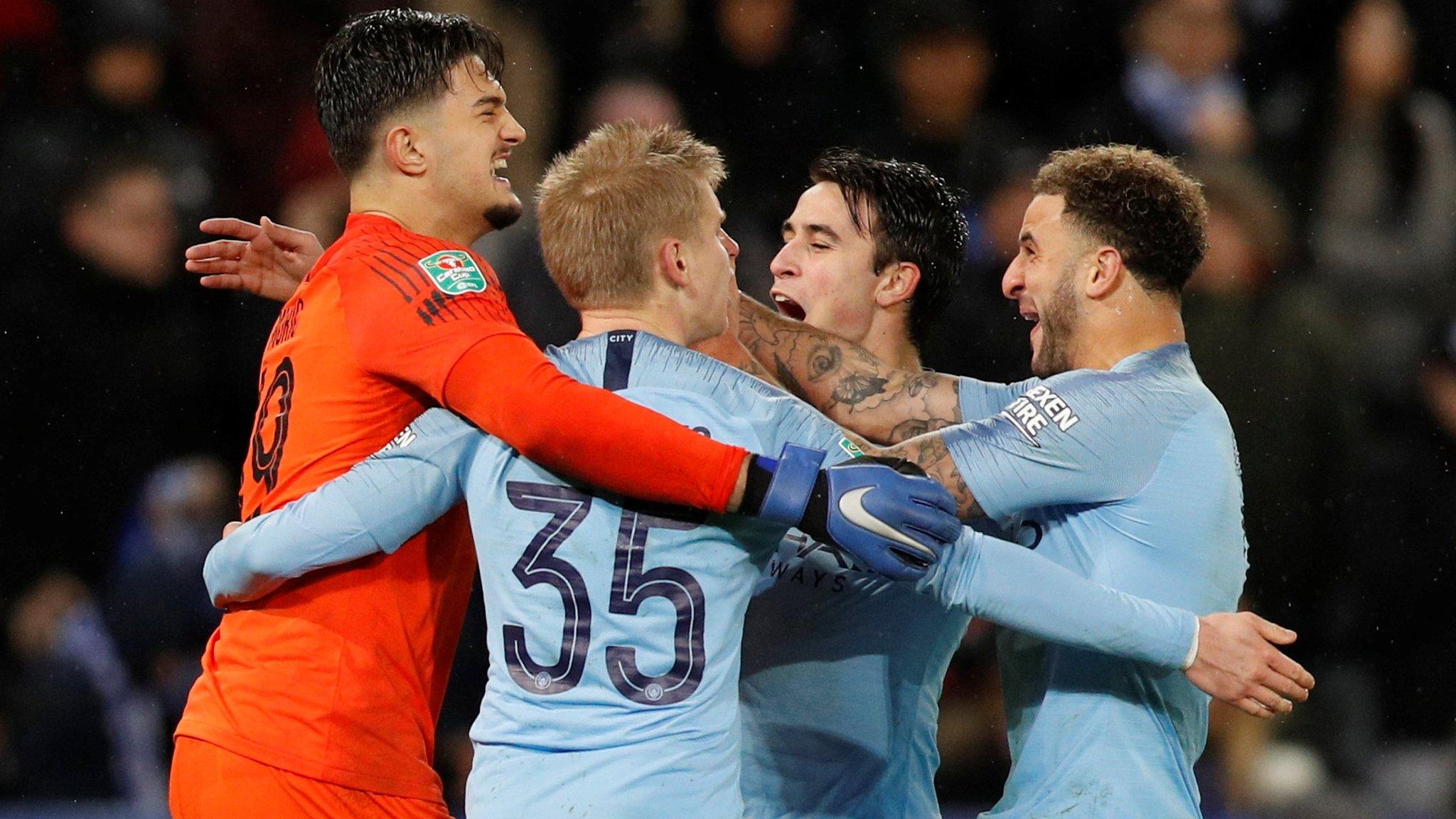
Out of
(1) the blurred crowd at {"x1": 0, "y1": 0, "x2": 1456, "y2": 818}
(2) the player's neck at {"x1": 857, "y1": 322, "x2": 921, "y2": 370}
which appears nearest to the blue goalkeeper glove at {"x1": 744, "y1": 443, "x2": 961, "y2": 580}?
(2) the player's neck at {"x1": 857, "y1": 322, "x2": 921, "y2": 370}

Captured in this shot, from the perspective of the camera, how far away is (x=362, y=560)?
9.22 feet

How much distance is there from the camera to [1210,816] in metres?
5.80

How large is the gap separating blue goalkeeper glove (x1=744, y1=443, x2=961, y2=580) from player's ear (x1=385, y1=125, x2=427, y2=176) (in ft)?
3.71

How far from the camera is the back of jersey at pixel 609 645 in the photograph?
2.41 metres

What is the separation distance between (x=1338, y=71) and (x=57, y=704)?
6.14 meters

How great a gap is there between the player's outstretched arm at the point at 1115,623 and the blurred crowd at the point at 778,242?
3478 millimetres

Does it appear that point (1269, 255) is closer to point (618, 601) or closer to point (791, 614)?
point (791, 614)

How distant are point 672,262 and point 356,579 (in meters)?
0.83

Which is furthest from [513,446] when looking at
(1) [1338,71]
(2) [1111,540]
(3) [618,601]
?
(1) [1338,71]

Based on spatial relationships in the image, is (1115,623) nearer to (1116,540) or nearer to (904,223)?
(1116,540)

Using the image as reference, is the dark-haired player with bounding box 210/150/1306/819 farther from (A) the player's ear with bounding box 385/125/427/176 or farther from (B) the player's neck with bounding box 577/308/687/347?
(A) the player's ear with bounding box 385/125/427/176

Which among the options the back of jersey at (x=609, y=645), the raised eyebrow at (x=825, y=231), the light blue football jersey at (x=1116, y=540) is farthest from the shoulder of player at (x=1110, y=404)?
the raised eyebrow at (x=825, y=231)

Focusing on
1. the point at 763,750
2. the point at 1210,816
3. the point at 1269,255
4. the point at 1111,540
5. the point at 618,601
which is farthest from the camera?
the point at 1269,255

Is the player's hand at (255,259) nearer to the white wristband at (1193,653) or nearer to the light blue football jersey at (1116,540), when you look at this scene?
the light blue football jersey at (1116,540)
